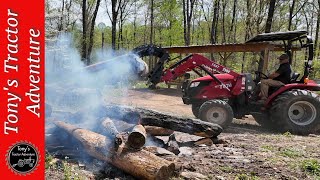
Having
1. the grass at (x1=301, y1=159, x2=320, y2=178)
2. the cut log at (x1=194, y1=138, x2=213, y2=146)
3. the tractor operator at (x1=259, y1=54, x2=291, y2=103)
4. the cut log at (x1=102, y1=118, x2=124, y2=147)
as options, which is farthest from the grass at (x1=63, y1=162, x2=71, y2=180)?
the tractor operator at (x1=259, y1=54, x2=291, y2=103)

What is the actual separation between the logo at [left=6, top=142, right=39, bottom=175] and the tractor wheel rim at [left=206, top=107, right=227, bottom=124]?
6.00 m

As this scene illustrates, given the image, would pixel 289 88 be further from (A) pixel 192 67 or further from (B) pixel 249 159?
(B) pixel 249 159

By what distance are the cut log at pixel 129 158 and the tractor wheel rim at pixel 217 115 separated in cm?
388

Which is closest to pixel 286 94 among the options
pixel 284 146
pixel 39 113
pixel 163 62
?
pixel 284 146

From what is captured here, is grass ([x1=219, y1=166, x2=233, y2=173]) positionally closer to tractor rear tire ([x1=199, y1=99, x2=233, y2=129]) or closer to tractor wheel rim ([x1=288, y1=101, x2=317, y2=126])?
tractor rear tire ([x1=199, y1=99, x2=233, y2=129])

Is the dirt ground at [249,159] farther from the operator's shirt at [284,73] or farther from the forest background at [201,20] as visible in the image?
the forest background at [201,20]

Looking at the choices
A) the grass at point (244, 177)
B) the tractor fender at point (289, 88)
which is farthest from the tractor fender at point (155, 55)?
the grass at point (244, 177)

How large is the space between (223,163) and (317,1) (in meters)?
31.3

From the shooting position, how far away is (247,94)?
9.03 metres

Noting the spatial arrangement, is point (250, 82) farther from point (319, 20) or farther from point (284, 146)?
point (319, 20)

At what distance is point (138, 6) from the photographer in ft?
131

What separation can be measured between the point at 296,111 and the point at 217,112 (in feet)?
6.98

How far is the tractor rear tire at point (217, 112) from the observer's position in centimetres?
845

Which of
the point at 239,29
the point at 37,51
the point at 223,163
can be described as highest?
the point at 239,29
